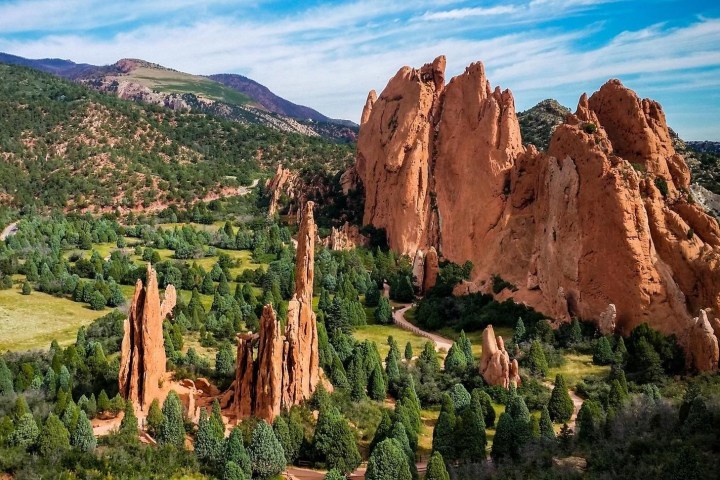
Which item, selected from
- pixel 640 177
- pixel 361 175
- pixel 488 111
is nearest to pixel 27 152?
pixel 361 175

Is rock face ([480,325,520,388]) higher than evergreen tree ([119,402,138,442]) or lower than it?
higher

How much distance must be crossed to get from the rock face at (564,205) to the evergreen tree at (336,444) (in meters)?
24.3

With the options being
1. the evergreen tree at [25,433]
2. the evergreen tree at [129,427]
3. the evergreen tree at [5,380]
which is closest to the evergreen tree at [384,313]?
the evergreen tree at [5,380]

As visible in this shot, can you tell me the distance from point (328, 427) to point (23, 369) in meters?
22.8

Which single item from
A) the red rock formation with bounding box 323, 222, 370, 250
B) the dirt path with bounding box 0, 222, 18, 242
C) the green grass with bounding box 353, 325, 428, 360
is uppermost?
the red rock formation with bounding box 323, 222, 370, 250

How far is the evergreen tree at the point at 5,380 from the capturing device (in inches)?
1651

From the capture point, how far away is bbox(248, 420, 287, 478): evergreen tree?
106 ft

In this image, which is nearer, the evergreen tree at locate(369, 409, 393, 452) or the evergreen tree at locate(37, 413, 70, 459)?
the evergreen tree at locate(37, 413, 70, 459)

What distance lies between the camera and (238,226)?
110m

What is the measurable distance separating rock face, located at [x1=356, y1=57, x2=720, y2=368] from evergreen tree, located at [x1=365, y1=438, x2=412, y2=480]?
78.5ft

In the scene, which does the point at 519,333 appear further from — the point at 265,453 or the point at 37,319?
the point at 37,319

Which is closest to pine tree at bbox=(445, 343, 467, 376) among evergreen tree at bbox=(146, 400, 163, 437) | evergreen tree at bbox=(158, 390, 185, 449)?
evergreen tree at bbox=(158, 390, 185, 449)

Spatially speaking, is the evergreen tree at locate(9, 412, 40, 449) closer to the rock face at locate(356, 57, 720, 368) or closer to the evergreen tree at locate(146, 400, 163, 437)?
the evergreen tree at locate(146, 400, 163, 437)

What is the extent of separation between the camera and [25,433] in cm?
3366
